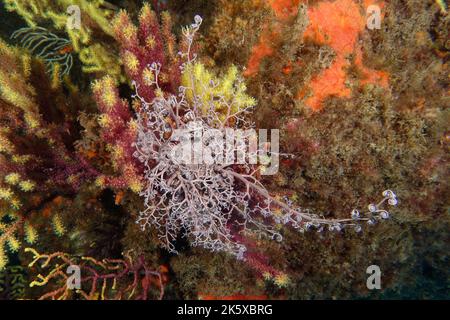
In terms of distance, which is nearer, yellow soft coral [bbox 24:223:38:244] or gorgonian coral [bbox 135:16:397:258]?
gorgonian coral [bbox 135:16:397:258]

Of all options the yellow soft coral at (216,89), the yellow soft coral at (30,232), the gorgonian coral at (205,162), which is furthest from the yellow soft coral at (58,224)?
the yellow soft coral at (216,89)

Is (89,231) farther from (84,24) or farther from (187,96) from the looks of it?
(84,24)

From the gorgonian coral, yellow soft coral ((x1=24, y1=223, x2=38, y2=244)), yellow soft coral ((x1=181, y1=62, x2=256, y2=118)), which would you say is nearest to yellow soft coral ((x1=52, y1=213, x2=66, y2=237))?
yellow soft coral ((x1=24, y1=223, x2=38, y2=244))

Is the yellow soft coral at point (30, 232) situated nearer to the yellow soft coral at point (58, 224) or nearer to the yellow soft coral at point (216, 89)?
the yellow soft coral at point (58, 224)

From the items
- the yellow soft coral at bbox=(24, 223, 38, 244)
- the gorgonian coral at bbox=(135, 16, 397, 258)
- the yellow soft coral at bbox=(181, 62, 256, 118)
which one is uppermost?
the yellow soft coral at bbox=(181, 62, 256, 118)

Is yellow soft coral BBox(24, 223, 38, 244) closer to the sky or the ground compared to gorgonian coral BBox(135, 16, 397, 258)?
closer to the ground

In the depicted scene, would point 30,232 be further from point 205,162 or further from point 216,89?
point 216,89

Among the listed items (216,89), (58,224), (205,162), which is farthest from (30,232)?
(216,89)

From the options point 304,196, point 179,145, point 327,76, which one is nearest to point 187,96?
point 179,145

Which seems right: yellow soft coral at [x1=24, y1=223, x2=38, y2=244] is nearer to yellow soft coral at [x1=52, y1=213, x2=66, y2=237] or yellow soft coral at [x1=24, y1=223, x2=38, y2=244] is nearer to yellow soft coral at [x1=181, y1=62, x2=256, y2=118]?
yellow soft coral at [x1=52, y1=213, x2=66, y2=237]
